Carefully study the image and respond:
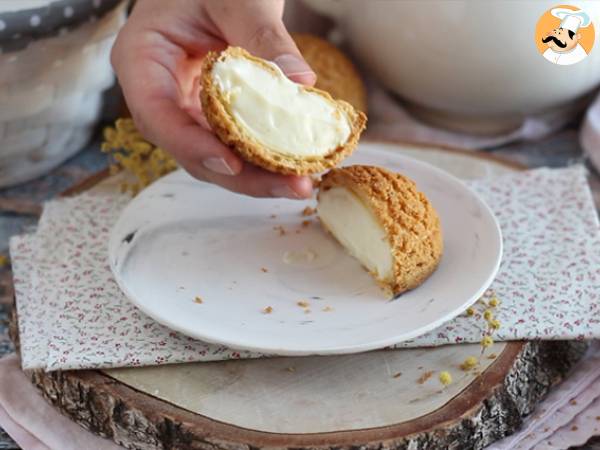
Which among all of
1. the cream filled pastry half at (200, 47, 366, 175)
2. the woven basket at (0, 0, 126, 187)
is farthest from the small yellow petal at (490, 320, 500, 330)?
the woven basket at (0, 0, 126, 187)

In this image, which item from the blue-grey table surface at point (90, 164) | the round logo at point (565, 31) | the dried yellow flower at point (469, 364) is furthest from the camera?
the blue-grey table surface at point (90, 164)

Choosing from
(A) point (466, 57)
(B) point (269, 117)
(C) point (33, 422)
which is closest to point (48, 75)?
(B) point (269, 117)

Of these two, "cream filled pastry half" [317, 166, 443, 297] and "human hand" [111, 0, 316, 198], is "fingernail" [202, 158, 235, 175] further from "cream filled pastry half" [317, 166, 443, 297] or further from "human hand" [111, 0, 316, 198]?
"cream filled pastry half" [317, 166, 443, 297]

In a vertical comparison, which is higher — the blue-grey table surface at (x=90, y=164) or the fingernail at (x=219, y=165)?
the fingernail at (x=219, y=165)

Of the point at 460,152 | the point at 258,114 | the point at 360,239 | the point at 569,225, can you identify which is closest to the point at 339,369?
the point at 360,239

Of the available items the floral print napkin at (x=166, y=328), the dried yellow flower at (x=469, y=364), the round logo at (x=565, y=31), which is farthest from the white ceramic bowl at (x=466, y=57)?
the dried yellow flower at (x=469, y=364)

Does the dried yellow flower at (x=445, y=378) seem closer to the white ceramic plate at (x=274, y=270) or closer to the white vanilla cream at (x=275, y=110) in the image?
the white ceramic plate at (x=274, y=270)

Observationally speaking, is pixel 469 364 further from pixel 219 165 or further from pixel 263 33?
pixel 263 33
